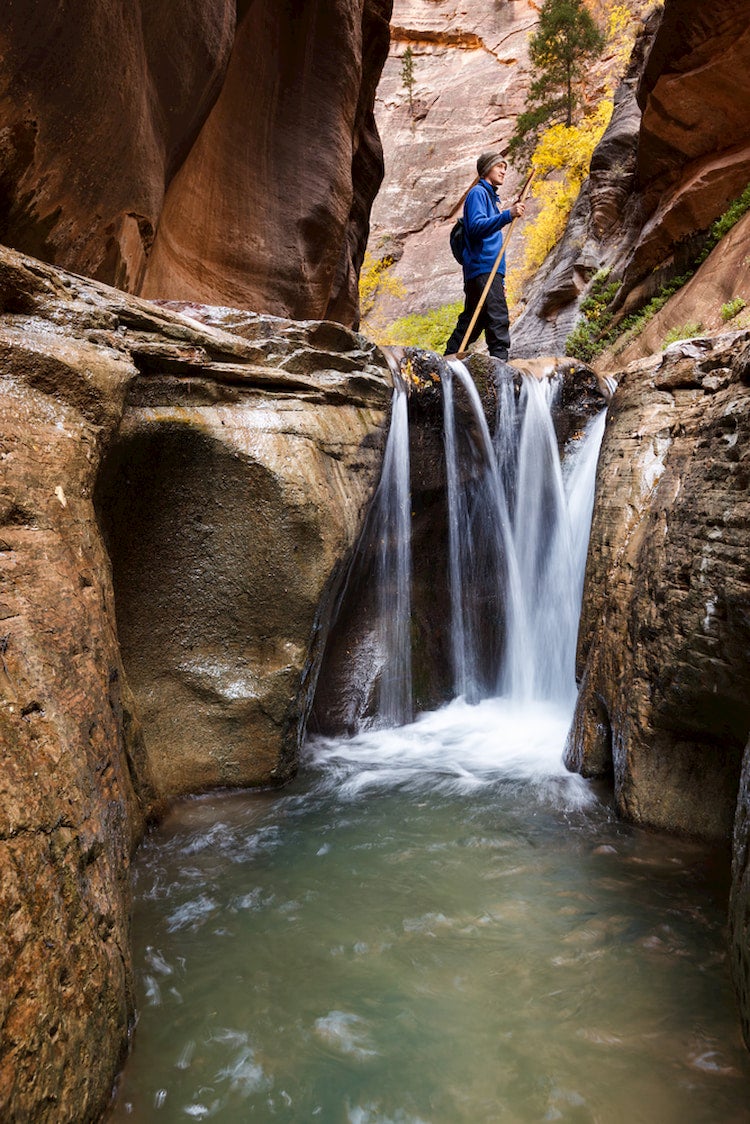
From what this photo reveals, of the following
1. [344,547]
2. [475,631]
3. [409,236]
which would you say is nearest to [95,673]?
[344,547]

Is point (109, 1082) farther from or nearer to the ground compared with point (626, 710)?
nearer to the ground

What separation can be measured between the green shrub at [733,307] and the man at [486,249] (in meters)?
3.50

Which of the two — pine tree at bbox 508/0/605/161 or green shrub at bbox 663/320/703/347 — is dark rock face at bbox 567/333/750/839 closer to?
green shrub at bbox 663/320/703/347

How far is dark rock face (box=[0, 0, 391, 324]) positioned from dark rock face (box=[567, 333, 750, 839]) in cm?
489

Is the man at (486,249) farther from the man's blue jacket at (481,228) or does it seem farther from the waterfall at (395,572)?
the waterfall at (395,572)

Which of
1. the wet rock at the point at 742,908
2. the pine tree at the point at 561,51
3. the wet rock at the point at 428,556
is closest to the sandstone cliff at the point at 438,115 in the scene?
the pine tree at the point at 561,51

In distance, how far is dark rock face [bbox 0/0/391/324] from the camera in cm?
481

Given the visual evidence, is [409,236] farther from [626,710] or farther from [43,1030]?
[43,1030]

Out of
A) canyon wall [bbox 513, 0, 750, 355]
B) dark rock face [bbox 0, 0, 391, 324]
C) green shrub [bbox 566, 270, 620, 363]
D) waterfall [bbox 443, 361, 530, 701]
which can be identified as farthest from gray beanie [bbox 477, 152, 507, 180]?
green shrub [bbox 566, 270, 620, 363]

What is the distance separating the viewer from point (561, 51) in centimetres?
2144

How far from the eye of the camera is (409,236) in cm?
3512

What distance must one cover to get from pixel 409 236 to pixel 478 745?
113ft

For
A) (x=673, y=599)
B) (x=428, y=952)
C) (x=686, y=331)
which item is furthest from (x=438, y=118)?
(x=428, y=952)

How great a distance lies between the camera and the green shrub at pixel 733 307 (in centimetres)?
948
